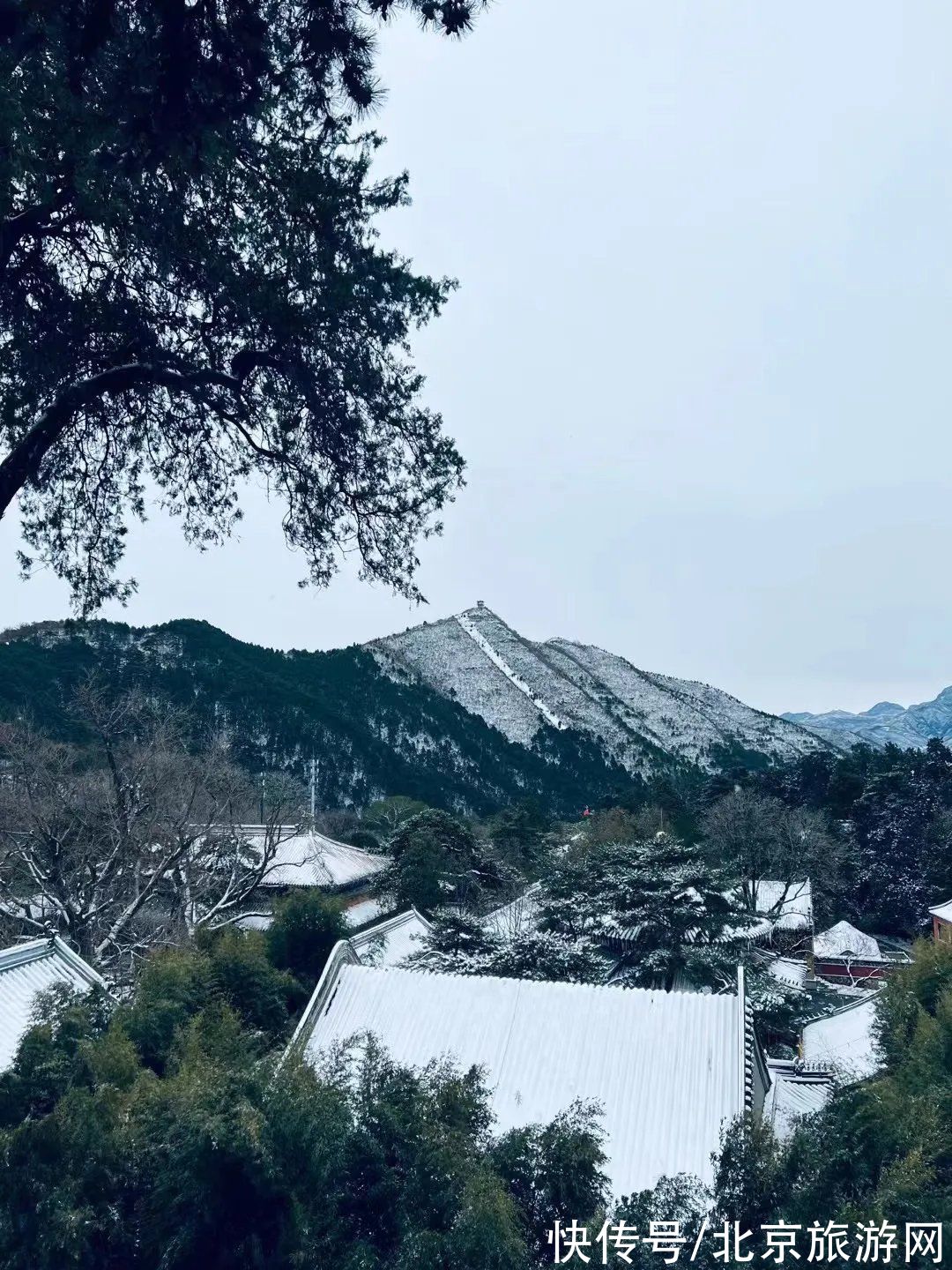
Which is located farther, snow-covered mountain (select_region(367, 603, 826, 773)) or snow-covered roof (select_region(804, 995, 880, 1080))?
snow-covered mountain (select_region(367, 603, 826, 773))

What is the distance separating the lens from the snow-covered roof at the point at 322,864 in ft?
86.1

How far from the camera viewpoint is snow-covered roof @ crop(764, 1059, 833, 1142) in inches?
389

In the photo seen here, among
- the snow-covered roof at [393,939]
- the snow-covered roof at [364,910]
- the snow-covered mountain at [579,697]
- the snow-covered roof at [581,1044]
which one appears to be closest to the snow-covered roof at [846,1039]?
the snow-covered roof at [581,1044]

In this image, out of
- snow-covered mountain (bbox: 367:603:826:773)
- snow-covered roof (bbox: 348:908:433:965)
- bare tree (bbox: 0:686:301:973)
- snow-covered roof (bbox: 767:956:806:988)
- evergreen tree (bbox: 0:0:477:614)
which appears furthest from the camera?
snow-covered mountain (bbox: 367:603:826:773)

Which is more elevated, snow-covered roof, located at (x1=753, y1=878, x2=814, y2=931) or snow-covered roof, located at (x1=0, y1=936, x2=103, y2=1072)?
snow-covered roof, located at (x1=753, y1=878, x2=814, y2=931)

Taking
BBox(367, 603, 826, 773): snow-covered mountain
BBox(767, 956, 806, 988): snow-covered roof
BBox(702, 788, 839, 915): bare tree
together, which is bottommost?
BBox(767, 956, 806, 988): snow-covered roof

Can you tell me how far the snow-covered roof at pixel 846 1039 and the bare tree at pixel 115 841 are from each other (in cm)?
1045

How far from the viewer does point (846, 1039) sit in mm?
14219

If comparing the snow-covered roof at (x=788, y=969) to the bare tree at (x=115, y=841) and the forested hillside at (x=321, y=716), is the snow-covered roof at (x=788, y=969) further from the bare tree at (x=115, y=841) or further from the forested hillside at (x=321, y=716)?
the forested hillside at (x=321, y=716)

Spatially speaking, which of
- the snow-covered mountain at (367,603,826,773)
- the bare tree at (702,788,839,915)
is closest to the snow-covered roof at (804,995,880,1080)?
the bare tree at (702,788,839,915)

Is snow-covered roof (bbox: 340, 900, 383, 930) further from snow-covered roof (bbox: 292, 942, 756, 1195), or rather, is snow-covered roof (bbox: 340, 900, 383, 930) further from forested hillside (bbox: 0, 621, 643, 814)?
snow-covered roof (bbox: 292, 942, 756, 1195)

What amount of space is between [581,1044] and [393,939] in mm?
10915

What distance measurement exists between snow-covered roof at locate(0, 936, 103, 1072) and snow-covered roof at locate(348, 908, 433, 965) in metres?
6.42

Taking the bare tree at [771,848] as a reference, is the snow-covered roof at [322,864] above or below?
below
